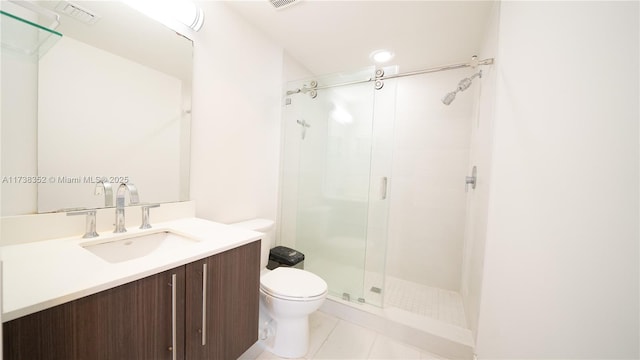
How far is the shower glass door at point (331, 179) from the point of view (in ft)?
6.23

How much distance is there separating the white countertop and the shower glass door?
3.62 feet

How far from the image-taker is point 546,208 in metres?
0.88

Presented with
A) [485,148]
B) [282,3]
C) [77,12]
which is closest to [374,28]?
[282,3]

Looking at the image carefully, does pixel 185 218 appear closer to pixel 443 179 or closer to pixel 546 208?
pixel 546 208

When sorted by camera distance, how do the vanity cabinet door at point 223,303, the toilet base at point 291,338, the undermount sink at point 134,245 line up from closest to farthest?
the vanity cabinet door at point 223,303, the undermount sink at point 134,245, the toilet base at point 291,338

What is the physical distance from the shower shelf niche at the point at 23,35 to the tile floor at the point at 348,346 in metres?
1.66

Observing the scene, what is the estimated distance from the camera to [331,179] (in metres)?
2.05

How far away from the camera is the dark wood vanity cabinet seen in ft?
1.83

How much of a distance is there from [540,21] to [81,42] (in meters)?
1.98

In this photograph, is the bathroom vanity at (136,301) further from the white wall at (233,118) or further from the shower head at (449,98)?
the shower head at (449,98)

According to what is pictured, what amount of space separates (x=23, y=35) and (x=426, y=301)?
2.69 meters

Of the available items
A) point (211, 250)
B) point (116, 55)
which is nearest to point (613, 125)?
point (211, 250)

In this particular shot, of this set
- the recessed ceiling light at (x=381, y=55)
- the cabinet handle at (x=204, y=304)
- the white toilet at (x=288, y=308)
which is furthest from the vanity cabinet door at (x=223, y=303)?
the recessed ceiling light at (x=381, y=55)

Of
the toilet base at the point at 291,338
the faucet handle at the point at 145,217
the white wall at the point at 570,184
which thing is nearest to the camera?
the white wall at the point at 570,184
